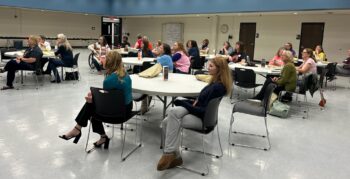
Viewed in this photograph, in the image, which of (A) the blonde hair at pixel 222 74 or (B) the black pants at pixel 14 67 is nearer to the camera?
(A) the blonde hair at pixel 222 74

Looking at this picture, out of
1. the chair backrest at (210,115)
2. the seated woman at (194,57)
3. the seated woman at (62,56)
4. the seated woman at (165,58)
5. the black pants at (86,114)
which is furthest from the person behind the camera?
the seated woman at (194,57)

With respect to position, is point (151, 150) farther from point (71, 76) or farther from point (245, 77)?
point (71, 76)

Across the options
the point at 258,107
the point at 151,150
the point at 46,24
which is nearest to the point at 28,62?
the point at 151,150

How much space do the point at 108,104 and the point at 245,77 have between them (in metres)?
3.50

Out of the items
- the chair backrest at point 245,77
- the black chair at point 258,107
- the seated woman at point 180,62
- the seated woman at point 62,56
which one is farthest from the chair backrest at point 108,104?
the seated woman at point 62,56

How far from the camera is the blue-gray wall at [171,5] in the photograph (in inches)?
431

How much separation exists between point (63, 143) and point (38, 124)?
36.0 inches

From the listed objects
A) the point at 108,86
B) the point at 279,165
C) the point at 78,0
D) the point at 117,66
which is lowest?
Result: the point at 279,165

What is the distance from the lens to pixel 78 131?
10.8ft

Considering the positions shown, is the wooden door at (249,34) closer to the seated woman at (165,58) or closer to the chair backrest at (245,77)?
the chair backrest at (245,77)

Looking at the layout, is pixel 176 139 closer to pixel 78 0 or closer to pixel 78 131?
pixel 78 131

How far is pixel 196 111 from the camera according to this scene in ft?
9.59

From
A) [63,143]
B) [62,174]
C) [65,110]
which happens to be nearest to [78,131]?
[63,143]

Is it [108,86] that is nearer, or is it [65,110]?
[108,86]
